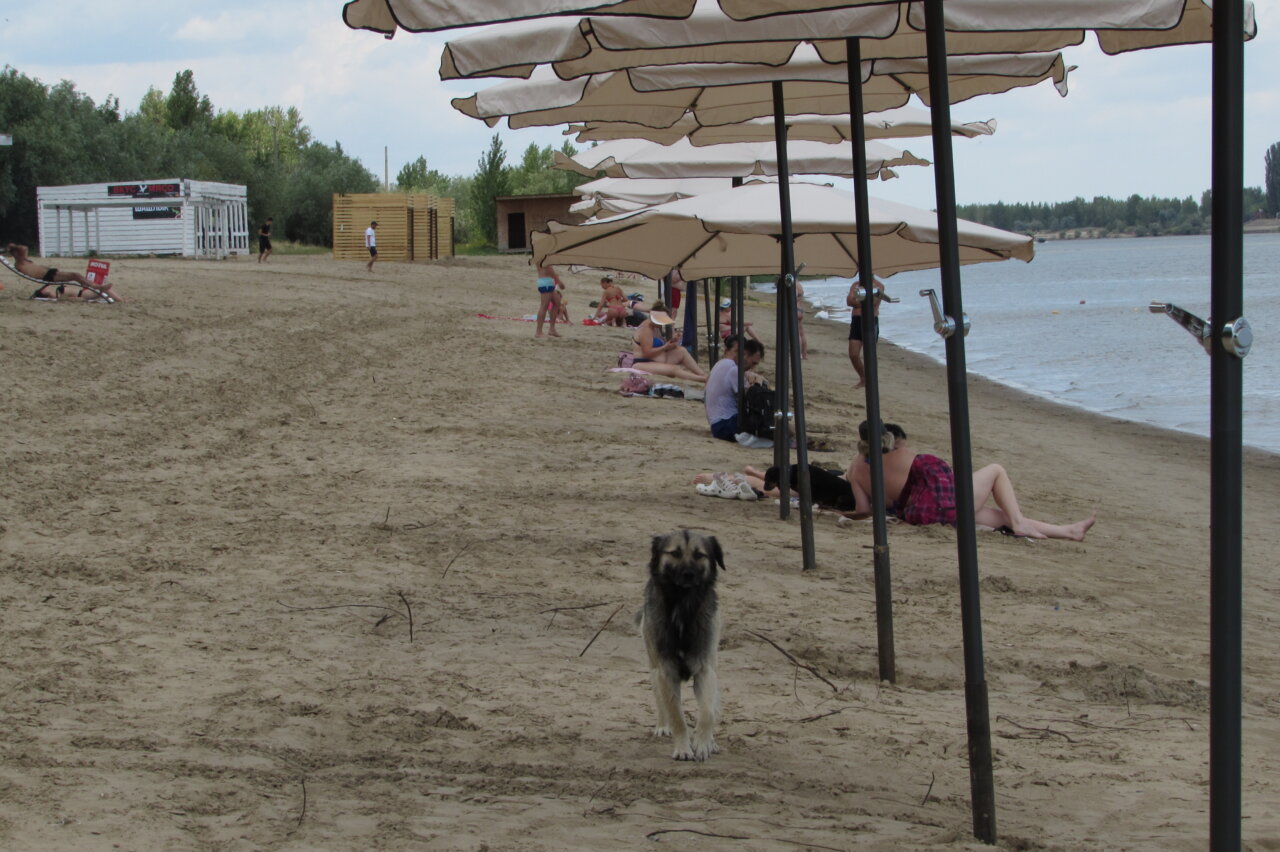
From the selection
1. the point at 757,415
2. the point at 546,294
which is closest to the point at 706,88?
the point at 757,415

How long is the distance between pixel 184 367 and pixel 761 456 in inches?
249

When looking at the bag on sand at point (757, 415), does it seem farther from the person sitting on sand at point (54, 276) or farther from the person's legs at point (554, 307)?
the person sitting on sand at point (54, 276)

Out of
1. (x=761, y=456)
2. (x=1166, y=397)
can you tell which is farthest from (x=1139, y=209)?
(x=761, y=456)

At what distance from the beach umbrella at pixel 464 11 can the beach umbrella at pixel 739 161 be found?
5981 millimetres

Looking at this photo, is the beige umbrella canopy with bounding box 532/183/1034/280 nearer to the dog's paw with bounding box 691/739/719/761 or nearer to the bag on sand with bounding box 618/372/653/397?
the dog's paw with bounding box 691/739/719/761

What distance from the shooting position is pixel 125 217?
123 feet

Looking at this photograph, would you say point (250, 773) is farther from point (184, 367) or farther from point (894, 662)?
point (184, 367)

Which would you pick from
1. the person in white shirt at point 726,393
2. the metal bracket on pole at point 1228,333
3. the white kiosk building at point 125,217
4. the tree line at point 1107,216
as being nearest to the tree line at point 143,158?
the white kiosk building at point 125,217

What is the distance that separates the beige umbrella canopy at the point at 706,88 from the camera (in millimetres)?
5523

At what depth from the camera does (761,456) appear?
1141 cm

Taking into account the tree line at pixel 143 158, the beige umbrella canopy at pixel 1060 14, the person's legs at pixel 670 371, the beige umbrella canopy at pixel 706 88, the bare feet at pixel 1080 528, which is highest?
the tree line at pixel 143 158

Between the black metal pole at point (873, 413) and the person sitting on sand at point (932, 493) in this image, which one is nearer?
the black metal pole at point (873, 413)

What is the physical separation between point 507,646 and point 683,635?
1399 millimetres

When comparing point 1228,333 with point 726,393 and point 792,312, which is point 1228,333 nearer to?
point 792,312
